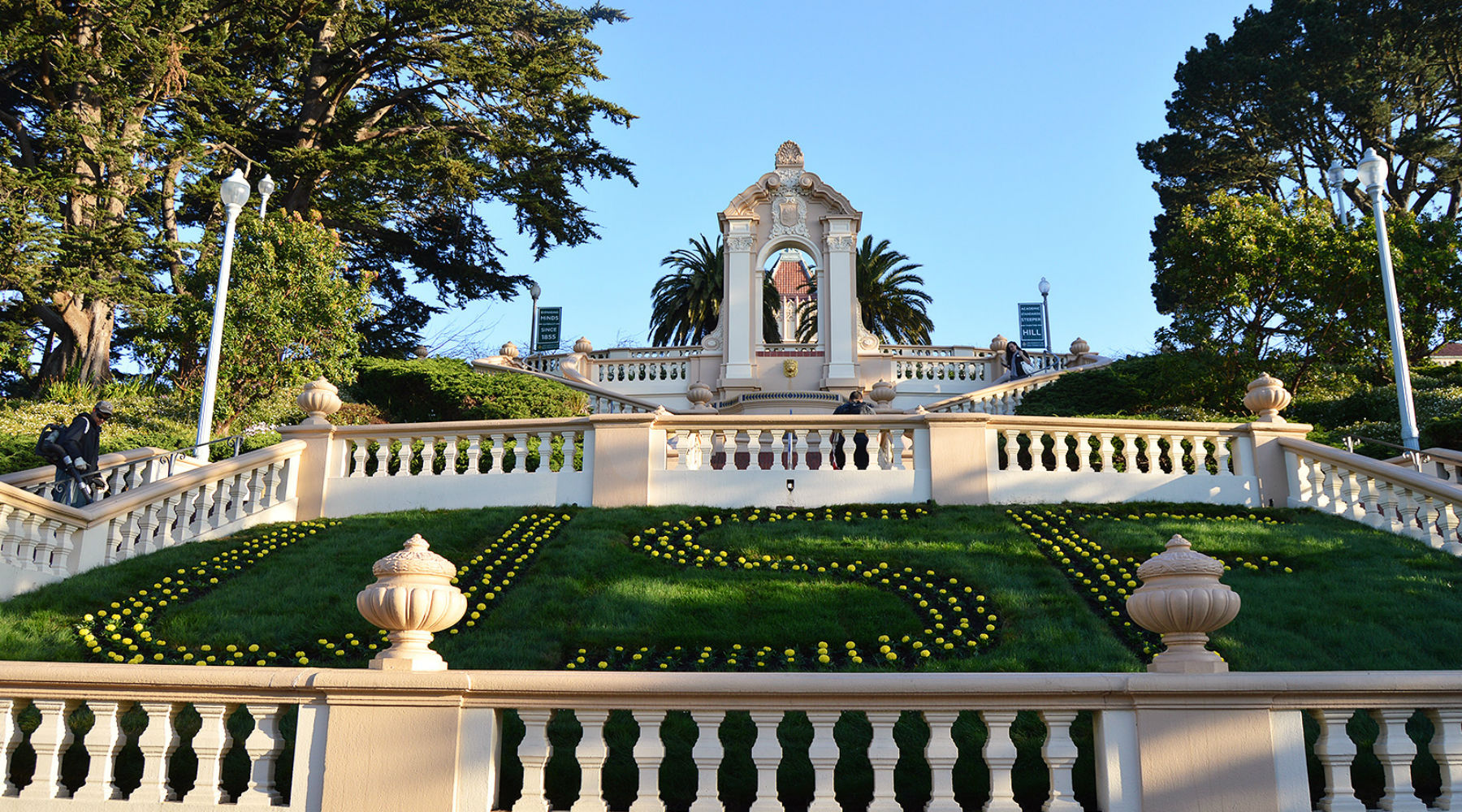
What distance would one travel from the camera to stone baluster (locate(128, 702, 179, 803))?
595 centimetres

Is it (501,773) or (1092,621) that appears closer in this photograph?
(501,773)

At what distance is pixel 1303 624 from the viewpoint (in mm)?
8773

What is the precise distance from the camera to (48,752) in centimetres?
611

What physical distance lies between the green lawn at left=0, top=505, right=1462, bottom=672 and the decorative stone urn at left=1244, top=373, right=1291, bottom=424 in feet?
5.43

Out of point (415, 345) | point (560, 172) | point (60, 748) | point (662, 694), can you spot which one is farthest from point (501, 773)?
point (415, 345)

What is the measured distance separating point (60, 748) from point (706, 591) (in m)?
4.91

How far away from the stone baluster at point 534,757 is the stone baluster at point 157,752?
77.2 inches

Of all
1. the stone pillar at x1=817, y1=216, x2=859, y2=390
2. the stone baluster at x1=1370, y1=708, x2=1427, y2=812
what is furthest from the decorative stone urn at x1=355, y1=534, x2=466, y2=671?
the stone pillar at x1=817, y1=216, x2=859, y2=390

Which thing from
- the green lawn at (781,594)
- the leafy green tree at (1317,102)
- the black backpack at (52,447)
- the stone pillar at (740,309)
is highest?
the leafy green tree at (1317,102)

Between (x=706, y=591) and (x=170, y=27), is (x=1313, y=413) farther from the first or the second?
(x=170, y=27)

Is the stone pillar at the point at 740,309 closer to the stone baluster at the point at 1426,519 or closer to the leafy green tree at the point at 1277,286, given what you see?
the leafy green tree at the point at 1277,286

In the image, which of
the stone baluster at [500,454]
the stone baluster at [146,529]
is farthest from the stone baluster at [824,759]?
the stone baluster at [146,529]

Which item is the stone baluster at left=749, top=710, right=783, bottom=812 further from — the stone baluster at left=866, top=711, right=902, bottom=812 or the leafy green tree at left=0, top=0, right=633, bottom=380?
the leafy green tree at left=0, top=0, right=633, bottom=380

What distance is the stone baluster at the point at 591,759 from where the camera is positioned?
231 inches
